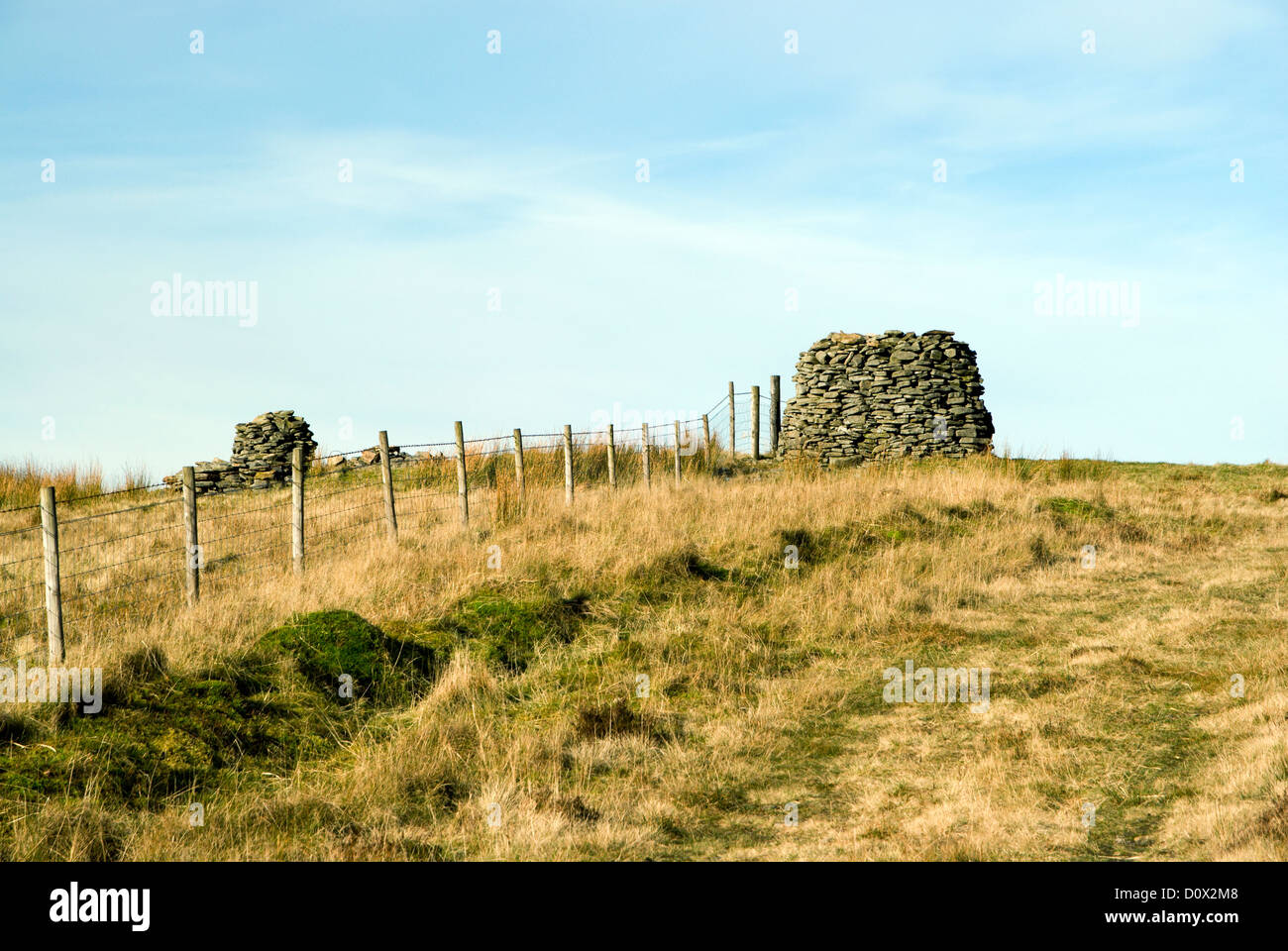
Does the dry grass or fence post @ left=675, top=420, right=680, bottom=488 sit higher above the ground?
fence post @ left=675, top=420, right=680, bottom=488

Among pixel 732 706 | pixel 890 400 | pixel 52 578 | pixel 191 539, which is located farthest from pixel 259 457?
pixel 732 706

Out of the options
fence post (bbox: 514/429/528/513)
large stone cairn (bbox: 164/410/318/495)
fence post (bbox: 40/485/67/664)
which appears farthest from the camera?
large stone cairn (bbox: 164/410/318/495)

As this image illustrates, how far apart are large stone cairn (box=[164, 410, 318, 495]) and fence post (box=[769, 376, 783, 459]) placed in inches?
474

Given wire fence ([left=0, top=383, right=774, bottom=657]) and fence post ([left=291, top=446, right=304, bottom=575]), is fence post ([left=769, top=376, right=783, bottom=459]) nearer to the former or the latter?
wire fence ([left=0, top=383, right=774, bottom=657])

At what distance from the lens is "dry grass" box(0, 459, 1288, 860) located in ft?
20.5

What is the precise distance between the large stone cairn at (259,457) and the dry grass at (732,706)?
1353cm

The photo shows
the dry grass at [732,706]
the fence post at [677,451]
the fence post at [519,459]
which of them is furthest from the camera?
the fence post at [677,451]

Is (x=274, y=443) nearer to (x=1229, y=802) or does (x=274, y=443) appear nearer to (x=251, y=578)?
(x=251, y=578)

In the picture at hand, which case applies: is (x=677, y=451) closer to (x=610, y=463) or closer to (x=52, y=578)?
(x=610, y=463)

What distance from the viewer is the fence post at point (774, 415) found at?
28.7m

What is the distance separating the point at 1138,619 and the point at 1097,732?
3877mm

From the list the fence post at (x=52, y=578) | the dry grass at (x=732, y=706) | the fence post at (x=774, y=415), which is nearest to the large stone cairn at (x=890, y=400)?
the fence post at (x=774, y=415)

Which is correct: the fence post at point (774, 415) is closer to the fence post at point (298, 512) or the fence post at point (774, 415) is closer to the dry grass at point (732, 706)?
the dry grass at point (732, 706)

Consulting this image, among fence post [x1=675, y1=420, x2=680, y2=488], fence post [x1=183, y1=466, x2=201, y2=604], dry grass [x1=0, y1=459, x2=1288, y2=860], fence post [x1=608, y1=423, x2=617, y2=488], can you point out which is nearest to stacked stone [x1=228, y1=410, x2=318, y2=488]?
fence post [x1=675, y1=420, x2=680, y2=488]
